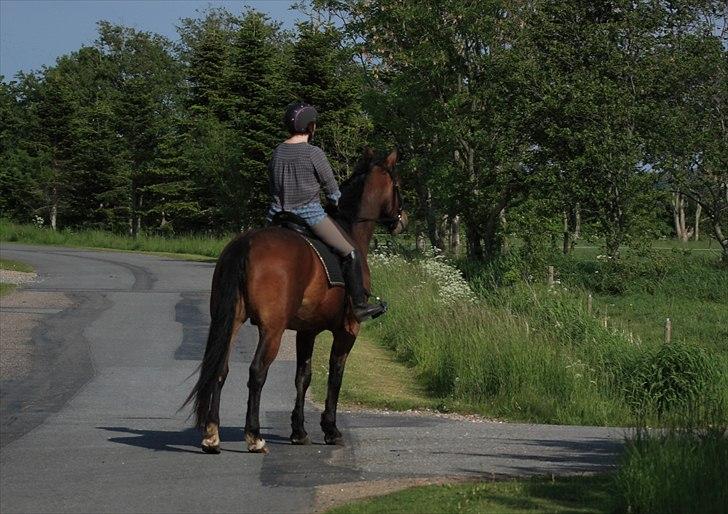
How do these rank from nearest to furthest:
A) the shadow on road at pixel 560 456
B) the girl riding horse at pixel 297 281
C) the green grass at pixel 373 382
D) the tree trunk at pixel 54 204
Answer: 1. the shadow on road at pixel 560 456
2. the girl riding horse at pixel 297 281
3. the green grass at pixel 373 382
4. the tree trunk at pixel 54 204

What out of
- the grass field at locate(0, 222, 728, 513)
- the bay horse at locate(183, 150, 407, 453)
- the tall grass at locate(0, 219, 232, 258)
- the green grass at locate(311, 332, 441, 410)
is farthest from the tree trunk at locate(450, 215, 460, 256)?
the bay horse at locate(183, 150, 407, 453)

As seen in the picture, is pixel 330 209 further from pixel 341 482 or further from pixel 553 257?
pixel 553 257

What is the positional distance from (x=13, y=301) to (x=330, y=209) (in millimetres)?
17087

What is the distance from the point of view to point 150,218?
72.9 metres

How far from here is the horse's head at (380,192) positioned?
12133 millimetres

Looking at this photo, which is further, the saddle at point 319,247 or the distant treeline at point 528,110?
the distant treeline at point 528,110

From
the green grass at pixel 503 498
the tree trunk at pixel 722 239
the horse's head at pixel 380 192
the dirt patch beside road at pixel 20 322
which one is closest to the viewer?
the green grass at pixel 503 498

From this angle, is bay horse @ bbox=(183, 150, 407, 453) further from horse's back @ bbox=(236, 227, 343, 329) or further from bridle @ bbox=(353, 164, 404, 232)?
bridle @ bbox=(353, 164, 404, 232)

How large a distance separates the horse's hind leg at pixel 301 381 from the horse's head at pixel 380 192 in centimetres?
128

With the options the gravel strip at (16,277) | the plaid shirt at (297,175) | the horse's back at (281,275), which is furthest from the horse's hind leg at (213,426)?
the gravel strip at (16,277)

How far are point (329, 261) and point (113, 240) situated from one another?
51.7 m

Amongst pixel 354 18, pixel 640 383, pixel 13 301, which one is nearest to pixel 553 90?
pixel 354 18

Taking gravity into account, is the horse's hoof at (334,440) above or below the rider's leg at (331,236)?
below

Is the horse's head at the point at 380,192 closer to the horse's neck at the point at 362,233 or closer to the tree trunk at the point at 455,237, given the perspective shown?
the horse's neck at the point at 362,233
